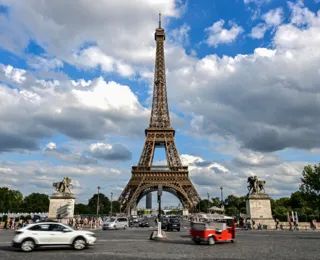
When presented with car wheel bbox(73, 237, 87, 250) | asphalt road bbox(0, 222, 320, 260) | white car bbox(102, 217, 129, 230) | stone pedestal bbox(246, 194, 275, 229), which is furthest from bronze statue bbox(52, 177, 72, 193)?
car wheel bbox(73, 237, 87, 250)

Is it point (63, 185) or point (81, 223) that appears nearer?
point (63, 185)

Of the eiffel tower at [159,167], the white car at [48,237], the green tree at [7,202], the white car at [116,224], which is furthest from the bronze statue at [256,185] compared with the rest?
the green tree at [7,202]

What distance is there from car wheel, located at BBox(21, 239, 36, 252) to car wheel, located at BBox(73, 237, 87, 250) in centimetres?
191

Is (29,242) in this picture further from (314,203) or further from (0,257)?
(314,203)

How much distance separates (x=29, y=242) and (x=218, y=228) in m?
11.0

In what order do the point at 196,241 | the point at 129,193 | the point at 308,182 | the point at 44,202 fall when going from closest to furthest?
the point at 196,241 → the point at 308,182 → the point at 129,193 → the point at 44,202

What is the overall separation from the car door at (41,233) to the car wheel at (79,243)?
126 centimetres

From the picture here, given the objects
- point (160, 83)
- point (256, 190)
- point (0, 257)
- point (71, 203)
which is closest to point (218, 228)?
point (0, 257)

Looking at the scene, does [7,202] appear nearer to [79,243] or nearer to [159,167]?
[159,167]

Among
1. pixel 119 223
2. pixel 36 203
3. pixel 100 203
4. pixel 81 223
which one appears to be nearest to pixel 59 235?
pixel 119 223

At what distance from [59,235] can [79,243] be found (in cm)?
107

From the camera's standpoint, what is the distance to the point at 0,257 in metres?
12.5

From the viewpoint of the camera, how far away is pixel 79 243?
1537 centimetres

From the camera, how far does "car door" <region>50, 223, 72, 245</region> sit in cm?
1509
